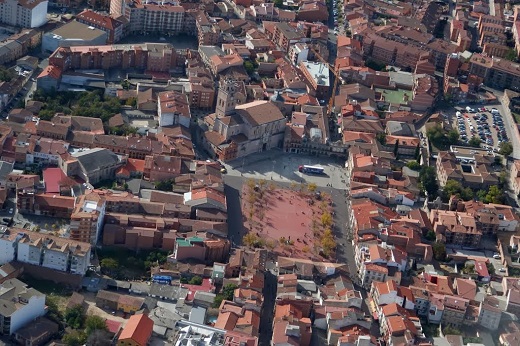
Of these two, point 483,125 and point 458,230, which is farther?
point 483,125

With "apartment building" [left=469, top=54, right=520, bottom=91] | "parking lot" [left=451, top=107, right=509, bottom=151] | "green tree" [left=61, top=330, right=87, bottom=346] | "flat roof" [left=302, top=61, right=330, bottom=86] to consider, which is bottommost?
"green tree" [left=61, top=330, right=87, bottom=346]

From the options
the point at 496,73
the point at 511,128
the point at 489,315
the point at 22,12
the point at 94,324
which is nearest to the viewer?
the point at 94,324

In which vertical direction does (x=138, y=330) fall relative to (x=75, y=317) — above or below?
above

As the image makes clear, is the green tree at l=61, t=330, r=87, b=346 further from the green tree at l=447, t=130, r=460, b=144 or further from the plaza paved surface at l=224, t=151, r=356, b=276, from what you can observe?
the green tree at l=447, t=130, r=460, b=144

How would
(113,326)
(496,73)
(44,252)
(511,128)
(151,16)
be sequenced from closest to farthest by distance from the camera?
1. (113,326)
2. (44,252)
3. (511,128)
4. (151,16)
5. (496,73)

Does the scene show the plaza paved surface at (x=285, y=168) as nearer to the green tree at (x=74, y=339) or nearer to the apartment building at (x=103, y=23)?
the apartment building at (x=103, y=23)

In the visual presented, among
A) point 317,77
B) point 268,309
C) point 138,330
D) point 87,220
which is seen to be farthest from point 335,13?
point 138,330

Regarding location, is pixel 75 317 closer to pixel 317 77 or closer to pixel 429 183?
pixel 429 183

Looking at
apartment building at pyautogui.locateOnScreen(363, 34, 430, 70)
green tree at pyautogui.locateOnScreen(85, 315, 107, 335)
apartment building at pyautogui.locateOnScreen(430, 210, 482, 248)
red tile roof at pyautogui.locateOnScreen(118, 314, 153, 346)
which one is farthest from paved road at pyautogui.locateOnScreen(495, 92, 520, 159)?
green tree at pyautogui.locateOnScreen(85, 315, 107, 335)

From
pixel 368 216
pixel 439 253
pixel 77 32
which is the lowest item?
pixel 439 253
